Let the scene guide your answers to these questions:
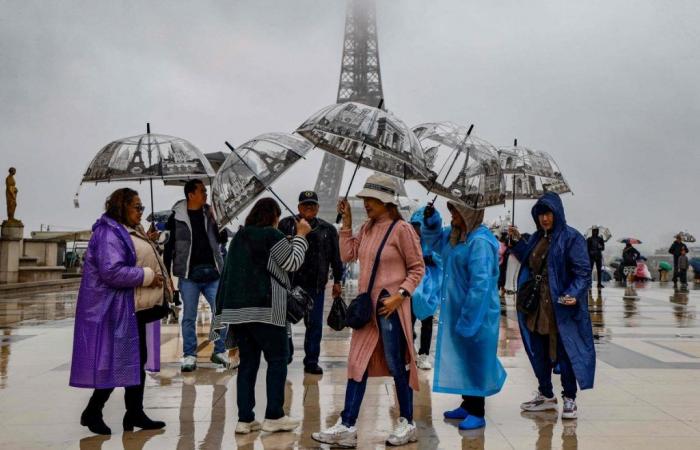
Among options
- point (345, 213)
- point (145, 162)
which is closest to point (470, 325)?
point (345, 213)

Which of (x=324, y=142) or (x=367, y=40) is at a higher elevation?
(x=367, y=40)

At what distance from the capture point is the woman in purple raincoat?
4461 mm

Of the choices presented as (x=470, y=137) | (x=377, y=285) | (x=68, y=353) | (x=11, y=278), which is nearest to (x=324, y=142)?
(x=470, y=137)

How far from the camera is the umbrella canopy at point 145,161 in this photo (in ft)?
20.6

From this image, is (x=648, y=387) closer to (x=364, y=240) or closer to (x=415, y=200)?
(x=364, y=240)

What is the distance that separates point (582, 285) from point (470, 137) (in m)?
1.34

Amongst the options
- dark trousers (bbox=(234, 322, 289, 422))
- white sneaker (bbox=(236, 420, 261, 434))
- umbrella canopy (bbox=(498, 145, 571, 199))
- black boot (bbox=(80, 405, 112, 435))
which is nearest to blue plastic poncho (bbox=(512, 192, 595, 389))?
umbrella canopy (bbox=(498, 145, 571, 199))

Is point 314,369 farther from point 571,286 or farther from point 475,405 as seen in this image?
point 571,286

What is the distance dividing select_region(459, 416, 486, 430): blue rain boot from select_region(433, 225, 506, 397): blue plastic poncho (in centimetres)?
16

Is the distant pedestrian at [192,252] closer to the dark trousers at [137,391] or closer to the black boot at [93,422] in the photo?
the dark trousers at [137,391]

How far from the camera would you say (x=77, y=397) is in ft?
18.7

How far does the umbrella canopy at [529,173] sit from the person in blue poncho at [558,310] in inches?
64.4

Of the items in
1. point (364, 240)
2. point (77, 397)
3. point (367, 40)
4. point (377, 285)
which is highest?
point (367, 40)

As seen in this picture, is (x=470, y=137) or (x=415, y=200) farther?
(x=415, y=200)
